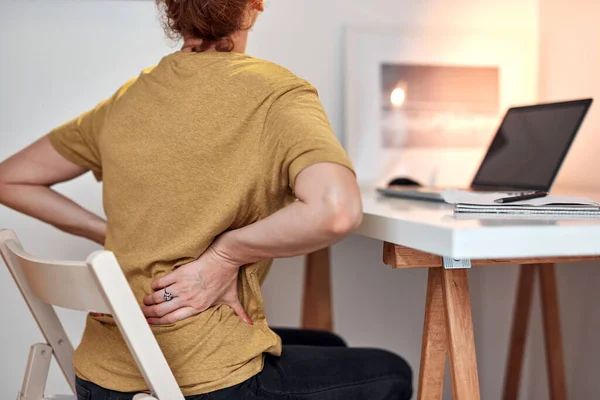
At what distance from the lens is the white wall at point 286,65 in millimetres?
1943

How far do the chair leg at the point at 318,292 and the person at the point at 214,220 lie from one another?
897 mm

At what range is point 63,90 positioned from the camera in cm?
197

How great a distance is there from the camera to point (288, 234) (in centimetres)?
97

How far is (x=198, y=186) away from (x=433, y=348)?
471mm

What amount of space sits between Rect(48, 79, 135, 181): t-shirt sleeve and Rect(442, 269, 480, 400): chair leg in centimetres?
69

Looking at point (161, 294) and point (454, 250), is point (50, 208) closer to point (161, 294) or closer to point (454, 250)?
point (161, 294)

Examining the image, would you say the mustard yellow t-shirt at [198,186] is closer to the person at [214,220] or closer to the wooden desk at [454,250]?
the person at [214,220]

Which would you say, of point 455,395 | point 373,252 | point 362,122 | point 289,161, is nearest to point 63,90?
point 362,122

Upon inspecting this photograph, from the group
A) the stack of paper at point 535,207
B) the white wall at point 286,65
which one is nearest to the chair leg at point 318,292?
the white wall at point 286,65

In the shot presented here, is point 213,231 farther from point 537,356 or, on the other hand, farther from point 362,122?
point 537,356

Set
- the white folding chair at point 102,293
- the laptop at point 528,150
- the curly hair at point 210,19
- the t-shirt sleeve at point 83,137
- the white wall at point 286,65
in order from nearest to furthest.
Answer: the white folding chair at point 102,293 < the curly hair at point 210,19 < the t-shirt sleeve at point 83,137 < the laptop at point 528,150 < the white wall at point 286,65

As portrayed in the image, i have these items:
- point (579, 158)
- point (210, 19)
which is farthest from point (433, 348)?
point (579, 158)

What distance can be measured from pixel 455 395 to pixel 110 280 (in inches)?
21.5

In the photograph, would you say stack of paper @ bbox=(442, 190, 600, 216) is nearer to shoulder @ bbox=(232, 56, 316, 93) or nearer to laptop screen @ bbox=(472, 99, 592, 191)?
shoulder @ bbox=(232, 56, 316, 93)
